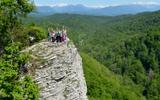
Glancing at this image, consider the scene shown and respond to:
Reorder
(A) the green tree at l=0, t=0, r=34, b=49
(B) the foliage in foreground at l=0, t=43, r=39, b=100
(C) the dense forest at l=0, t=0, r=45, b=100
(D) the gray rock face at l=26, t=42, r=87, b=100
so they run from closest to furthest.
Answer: (B) the foliage in foreground at l=0, t=43, r=39, b=100 → (C) the dense forest at l=0, t=0, r=45, b=100 → (D) the gray rock face at l=26, t=42, r=87, b=100 → (A) the green tree at l=0, t=0, r=34, b=49

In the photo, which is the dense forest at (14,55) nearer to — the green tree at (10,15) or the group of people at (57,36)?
the green tree at (10,15)

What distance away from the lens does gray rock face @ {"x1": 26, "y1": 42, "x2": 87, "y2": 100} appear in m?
29.4

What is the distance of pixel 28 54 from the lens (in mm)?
29781

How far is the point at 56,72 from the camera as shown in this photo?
98.4ft

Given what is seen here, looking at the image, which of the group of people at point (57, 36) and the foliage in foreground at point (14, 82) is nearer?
the foliage in foreground at point (14, 82)

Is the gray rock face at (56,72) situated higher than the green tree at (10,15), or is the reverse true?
the green tree at (10,15)

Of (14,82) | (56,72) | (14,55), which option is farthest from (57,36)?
(14,82)

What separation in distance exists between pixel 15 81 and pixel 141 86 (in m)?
165

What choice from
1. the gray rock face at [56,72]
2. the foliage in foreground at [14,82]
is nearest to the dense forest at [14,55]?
the foliage in foreground at [14,82]

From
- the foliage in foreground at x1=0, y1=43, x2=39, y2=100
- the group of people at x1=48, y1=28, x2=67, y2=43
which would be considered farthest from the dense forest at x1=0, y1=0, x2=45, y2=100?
the group of people at x1=48, y1=28, x2=67, y2=43

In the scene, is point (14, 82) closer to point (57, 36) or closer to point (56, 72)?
point (56, 72)

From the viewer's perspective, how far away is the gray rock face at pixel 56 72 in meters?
29.4

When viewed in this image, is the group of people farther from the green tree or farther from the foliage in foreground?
the foliage in foreground

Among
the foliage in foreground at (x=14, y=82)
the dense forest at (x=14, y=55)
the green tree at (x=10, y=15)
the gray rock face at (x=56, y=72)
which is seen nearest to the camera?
the foliage in foreground at (x=14, y=82)
